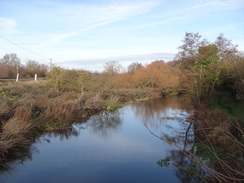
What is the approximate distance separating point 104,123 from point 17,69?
92.4 ft

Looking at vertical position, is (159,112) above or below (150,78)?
below

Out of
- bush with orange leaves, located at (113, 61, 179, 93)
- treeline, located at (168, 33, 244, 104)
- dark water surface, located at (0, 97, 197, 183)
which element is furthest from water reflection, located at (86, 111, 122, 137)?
bush with orange leaves, located at (113, 61, 179, 93)

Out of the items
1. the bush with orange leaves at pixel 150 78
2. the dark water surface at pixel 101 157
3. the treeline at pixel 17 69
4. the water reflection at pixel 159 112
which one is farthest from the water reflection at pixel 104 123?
the bush with orange leaves at pixel 150 78

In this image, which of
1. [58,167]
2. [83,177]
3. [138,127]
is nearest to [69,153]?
[58,167]

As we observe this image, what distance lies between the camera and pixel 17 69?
124ft

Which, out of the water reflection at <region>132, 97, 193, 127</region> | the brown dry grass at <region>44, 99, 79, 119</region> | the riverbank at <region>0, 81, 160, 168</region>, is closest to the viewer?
the riverbank at <region>0, 81, 160, 168</region>

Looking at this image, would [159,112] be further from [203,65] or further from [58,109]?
[58,109]

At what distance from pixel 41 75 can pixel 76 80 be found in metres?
25.0

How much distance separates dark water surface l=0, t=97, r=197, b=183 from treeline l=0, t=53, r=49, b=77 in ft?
47.8

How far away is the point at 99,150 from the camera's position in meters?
9.35

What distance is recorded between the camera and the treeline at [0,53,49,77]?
37.5 metres

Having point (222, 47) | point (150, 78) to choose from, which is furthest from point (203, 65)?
point (150, 78)

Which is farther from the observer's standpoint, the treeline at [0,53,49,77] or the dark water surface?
the treeline at [0,53,49,77]

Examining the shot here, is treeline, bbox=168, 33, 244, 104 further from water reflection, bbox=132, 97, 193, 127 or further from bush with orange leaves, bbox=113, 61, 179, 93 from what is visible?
bush with orange leaves, bbox=113, 61, 179, 93
